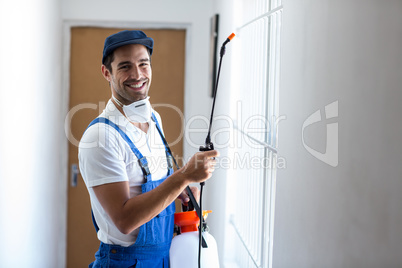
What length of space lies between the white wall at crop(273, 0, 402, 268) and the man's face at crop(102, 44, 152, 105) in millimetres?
484

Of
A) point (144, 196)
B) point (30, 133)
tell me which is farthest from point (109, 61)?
point (30, 133)

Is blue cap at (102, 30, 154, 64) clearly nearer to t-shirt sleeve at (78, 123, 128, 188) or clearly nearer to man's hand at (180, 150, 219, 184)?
t-shirt sleeve at (78, 123, 128, 188)

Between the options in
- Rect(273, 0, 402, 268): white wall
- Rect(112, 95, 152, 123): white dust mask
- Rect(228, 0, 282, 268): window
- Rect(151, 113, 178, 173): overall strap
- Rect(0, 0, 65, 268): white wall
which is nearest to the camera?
Rect(273, 0, 402, 268): white wall

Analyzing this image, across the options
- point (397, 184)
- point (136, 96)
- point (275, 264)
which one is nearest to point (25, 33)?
point (136, 96)

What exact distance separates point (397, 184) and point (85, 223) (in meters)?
3.04

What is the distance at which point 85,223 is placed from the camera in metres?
3.49

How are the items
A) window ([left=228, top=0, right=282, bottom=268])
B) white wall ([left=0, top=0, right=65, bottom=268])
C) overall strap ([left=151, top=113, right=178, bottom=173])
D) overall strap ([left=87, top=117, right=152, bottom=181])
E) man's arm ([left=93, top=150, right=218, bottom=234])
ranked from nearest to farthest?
man's arm ([left=93, top=150, right=218, bottom=234]) < overall strap ([left=87, top=117, right=152, bottom=181]) < overall strap ([left=151, top=113, right=178, bottom=173]) < window ([left=228, top=0, right=282, bottom=268]) < white wall ([left=0, top=0, right=65, bottom=268])

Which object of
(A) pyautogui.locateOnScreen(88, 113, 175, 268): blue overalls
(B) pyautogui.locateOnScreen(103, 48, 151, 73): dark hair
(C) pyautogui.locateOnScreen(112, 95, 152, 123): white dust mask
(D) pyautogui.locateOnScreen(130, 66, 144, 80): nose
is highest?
(B) pyautogui.locateOnScreen(103, 48, 151, 73): dark hair

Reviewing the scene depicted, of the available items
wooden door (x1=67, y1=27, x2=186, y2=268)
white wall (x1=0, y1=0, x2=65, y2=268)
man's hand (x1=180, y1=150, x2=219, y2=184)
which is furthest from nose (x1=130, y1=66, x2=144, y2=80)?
wooden door (x1=67, y1=27, x2=186, y2=268)

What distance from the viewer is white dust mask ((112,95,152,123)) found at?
1.55 metres

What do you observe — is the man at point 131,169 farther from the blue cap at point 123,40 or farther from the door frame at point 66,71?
the door frame at point 66,71

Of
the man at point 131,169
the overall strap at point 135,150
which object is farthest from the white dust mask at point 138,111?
the overall strap at point 135,150

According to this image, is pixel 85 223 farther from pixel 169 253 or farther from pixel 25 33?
pixel 169 253

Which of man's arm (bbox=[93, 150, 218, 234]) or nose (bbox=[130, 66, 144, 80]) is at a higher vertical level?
nose (bbox=[130, 66, 144, 80])
